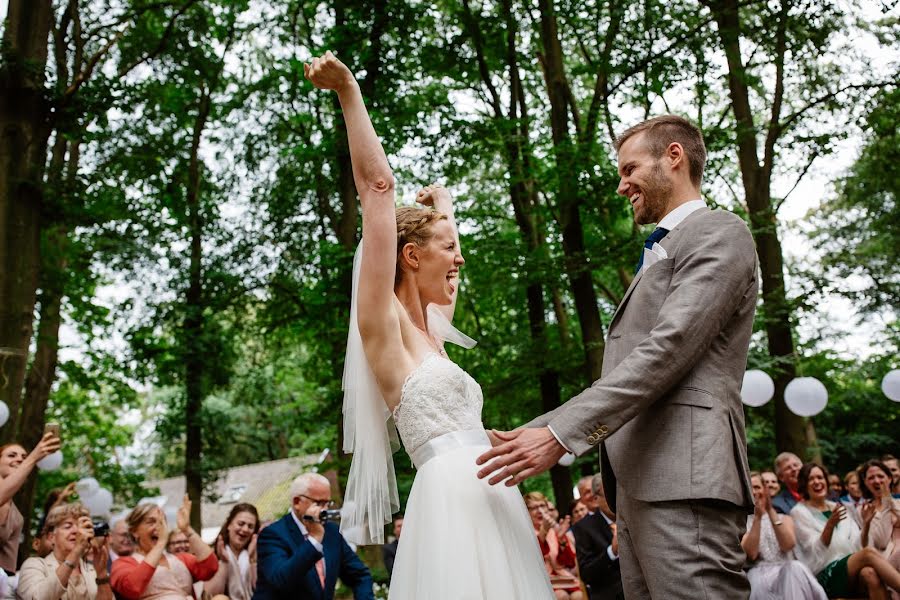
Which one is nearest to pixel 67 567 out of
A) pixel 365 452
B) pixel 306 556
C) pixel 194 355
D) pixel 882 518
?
pixel 306 556

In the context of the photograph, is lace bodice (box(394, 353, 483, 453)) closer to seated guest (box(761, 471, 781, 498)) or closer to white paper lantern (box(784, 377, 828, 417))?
seated guest (box(761, 471, 781, 498))

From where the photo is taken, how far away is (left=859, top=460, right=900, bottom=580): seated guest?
6480mm

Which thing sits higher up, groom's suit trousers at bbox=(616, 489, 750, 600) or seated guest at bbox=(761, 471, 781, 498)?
groom's suit trousers at bbox=(616, 489, 750, 600)

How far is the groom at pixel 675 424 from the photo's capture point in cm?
237

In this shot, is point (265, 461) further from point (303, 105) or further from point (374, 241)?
point (374, 241)

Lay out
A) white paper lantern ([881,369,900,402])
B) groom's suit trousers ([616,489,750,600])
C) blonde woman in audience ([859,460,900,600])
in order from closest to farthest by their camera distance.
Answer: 1. groom's suit trousers ([616,489,750,600])
2. blonde woman in audience ([859,460,900,600])
3. white paper lantern ([881,369,900,402])

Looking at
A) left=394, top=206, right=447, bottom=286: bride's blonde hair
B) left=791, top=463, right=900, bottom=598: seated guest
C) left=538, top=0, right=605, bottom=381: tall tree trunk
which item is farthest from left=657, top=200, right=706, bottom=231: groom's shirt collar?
left=538, top=0, right=605, bottom=381: tall tree trunk

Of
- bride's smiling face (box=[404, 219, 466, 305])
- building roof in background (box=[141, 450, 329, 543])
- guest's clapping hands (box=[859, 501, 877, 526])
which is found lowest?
building roof in background (box=[141, 450, 329, 543])

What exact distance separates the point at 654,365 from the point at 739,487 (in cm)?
46

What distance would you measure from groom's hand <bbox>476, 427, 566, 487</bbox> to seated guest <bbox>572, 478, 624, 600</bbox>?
4.41 m

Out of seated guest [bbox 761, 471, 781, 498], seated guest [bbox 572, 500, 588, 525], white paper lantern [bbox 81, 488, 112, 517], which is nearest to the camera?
seated guest [bbox 761, 471, 781, 498]

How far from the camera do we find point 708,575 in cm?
234

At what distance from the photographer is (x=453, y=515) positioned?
2.67m

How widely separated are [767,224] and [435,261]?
1131cm
